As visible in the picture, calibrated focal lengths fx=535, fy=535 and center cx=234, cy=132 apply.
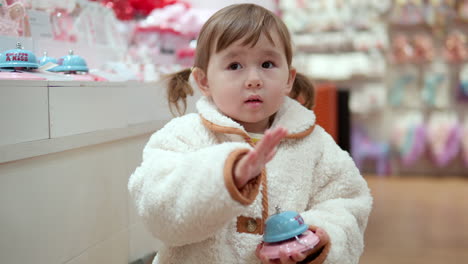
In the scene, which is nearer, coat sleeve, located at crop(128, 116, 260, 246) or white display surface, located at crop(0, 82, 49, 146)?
coat sleeve, located at crop(128, 116, 260, 246)

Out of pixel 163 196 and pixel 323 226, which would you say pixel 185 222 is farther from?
pixel 323 226

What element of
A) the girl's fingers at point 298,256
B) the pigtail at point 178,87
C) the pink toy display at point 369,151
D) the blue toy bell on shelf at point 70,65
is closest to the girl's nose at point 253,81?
the pigtail at point 178,87

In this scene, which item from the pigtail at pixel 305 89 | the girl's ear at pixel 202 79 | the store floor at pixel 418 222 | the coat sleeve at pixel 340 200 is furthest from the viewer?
the store floor at pixel 418 222

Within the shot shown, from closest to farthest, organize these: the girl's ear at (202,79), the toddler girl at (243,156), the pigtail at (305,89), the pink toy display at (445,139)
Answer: the toddler girl at (243,156)
the girl's ear at (202,79)
the pigtail at (305,89)
the pink toy display at (445,139)

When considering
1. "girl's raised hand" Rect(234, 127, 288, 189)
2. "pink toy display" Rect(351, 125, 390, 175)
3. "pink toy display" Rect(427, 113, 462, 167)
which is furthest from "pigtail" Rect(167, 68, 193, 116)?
"pink toy display" Rect(427, 113, 462, 167)

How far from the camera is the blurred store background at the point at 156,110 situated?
1118mm

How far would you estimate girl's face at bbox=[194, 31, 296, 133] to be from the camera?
42.3 inches

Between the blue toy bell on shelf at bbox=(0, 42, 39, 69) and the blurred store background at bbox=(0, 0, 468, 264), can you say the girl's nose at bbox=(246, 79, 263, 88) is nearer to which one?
the blurred store background at bbox=(0, 0, 468, 264)

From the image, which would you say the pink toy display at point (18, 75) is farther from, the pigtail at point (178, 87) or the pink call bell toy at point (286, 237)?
the pink call bell toy at point (286, 237)

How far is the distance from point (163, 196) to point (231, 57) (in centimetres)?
33

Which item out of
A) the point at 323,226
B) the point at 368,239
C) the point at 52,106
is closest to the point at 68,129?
the point at 52,106

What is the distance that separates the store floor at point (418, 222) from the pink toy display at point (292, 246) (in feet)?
5.86

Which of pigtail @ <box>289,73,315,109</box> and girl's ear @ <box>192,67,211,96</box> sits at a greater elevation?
girl's ear @ <box>192,67,211,96</box>

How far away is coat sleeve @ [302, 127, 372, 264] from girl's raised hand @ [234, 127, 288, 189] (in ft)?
0.76
